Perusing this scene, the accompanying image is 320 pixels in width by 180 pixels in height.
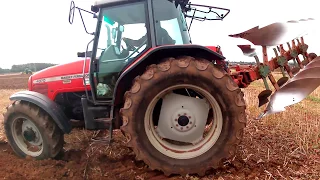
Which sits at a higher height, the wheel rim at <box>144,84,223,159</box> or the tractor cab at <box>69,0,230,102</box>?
the tractor cab at <box>69,0,230,102</box>

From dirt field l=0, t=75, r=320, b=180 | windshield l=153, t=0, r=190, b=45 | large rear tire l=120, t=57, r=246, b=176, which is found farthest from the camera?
windshield l=153, t=0, r=190, b=45

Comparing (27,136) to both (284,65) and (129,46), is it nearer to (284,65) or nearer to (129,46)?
(129,46)

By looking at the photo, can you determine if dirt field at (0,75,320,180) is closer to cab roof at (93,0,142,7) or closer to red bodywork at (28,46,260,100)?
red bodywork at (28,46,260,100)

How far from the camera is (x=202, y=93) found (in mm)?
3492

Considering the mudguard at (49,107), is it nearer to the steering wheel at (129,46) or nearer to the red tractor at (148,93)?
the red tractor at (148,93)

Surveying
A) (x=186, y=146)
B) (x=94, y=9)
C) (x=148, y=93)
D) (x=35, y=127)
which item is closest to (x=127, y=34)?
(x=94, y=9)

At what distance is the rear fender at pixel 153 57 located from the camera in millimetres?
3492

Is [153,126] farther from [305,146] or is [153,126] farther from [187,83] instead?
[305,146]

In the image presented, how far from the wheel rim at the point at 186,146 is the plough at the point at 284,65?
762mm

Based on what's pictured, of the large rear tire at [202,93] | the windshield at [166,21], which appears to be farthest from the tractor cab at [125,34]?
the large rear tire at [202,93]

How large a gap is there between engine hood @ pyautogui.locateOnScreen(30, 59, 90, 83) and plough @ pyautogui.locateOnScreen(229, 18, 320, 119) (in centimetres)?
224

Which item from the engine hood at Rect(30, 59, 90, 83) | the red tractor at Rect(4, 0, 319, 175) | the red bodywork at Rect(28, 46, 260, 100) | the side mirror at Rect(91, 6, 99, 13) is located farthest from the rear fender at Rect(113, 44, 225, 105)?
the side mirror at Rect(91, 6, 99, 13)

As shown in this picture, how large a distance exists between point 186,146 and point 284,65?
6.09ft

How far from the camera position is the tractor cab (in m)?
3.90
